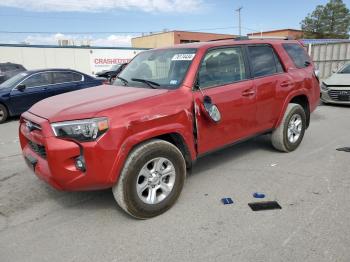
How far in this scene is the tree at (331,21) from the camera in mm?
59625

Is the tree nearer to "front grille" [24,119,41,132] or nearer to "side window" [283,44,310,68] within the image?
"side window" [283,44,310,68]

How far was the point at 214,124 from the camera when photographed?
3.95 meters

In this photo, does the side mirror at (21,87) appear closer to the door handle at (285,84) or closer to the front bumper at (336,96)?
the door handle at (285,84)

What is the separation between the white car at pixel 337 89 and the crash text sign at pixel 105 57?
735 inches

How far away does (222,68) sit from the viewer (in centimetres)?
421

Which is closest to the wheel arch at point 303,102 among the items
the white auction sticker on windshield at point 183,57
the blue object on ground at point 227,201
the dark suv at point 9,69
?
the white auction sticker on windshield at point 183,57

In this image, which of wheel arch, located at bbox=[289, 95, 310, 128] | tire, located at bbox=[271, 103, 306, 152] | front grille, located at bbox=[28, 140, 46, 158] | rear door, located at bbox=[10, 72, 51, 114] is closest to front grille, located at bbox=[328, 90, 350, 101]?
wheel arch, located at bbox=[289, 95, 310, 128]

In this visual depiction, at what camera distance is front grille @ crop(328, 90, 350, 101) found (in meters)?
9.88

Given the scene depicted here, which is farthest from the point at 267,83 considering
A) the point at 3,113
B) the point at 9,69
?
the point at 9,69

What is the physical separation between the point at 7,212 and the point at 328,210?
3.55 meters

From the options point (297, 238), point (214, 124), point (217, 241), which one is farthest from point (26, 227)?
point (297, 238)

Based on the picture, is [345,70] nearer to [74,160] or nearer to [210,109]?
[210,109]

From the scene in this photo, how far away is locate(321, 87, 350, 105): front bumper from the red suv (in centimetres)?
562

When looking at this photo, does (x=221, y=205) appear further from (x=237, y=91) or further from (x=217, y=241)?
(x=237, y=91)
